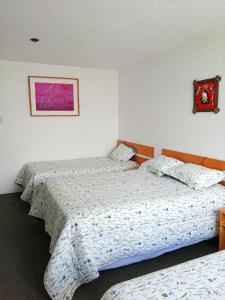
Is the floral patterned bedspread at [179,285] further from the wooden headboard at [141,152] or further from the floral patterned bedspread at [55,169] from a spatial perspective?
the wooden headboard at [141,152]

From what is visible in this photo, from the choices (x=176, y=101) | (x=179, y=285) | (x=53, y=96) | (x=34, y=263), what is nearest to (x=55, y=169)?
(x=53, y=96)

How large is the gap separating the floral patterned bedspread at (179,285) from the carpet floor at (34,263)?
0.80m

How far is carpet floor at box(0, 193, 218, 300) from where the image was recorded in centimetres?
186

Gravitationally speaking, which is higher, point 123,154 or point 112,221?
point 123,154

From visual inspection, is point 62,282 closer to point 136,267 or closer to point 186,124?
point 136,267

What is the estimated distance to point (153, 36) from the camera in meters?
2.63

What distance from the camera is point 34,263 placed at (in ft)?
7.20

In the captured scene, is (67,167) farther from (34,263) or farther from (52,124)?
(34,263)

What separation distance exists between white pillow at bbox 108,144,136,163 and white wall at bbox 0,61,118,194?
1.51 ft

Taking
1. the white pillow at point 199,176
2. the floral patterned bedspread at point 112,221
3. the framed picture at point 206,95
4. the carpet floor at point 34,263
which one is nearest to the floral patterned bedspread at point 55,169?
the carpet floor at point 34,263

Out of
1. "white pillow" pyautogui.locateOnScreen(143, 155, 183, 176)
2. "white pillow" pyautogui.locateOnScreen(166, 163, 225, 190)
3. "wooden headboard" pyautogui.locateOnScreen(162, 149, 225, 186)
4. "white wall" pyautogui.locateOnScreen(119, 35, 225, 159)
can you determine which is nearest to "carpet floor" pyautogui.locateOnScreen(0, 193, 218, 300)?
"white pillow" pyautogui.locateOnScreen(166, 163, 225, 190)

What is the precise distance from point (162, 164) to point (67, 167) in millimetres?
1500

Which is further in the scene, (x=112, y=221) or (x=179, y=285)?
(x=112, y=221)

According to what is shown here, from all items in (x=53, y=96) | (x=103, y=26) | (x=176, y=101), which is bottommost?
(x=176, y=101)
